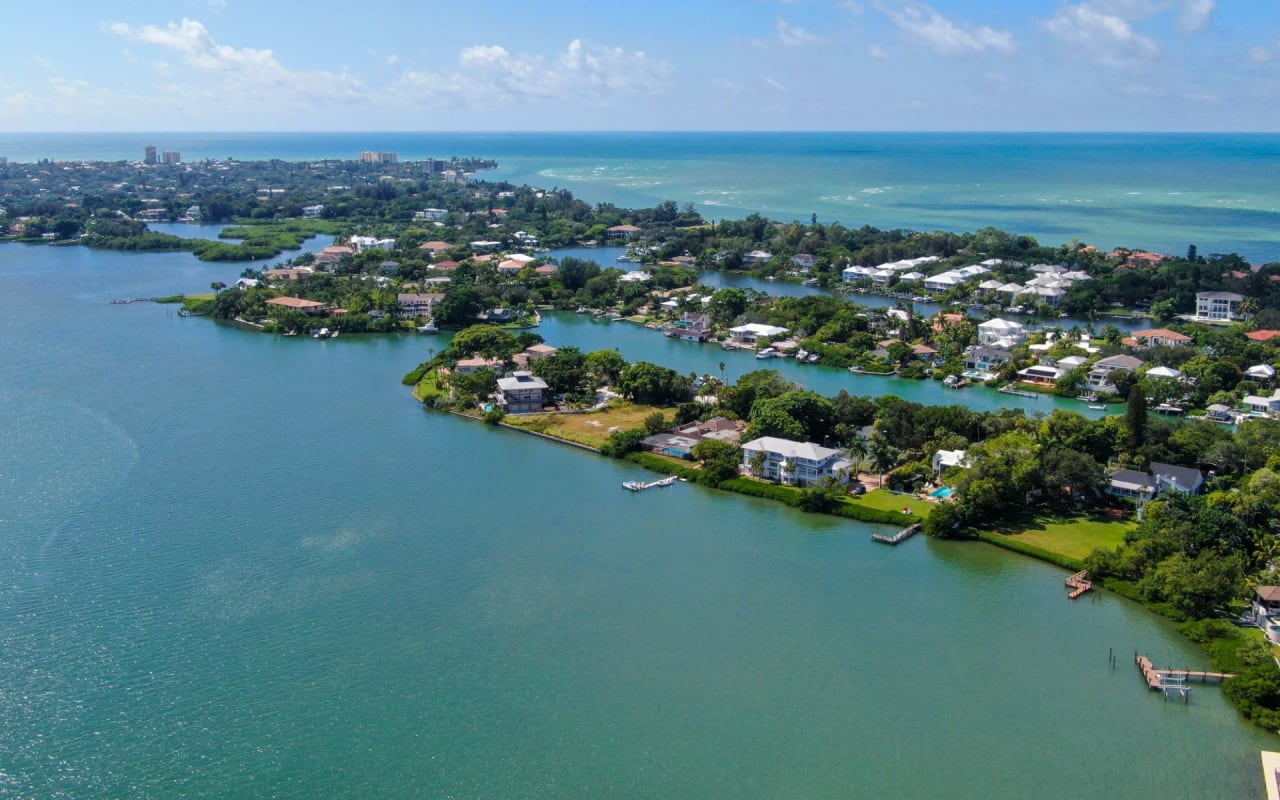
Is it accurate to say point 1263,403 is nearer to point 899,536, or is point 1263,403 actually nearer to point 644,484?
point 899,536

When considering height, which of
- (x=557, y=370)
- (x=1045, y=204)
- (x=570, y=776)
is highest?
(x=1045, y=204)

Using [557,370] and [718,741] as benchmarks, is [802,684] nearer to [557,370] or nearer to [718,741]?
[718,741]

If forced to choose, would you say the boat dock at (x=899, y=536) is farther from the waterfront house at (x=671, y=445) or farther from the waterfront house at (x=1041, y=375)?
the waterfront house at (x=1041, y=375)

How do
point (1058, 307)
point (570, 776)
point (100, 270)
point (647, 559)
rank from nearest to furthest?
point (570, 776)
point (647, 559)
point (1058, 307)
point (100, 270)

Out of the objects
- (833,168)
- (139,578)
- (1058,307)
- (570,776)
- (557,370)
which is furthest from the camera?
(833,168)

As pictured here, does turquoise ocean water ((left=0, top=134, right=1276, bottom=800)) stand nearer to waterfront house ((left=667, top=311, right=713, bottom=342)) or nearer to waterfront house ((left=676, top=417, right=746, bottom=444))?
waterfront house ((left=676, top=417, right=746, bottom=444))

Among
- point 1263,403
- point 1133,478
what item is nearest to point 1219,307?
point 1263,403

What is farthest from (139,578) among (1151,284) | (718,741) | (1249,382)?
(1151,284)
